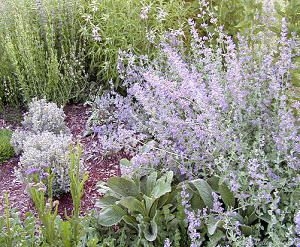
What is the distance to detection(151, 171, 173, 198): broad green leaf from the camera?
9.92 feet

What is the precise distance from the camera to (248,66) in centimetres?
369

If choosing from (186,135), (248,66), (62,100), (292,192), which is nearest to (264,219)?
(292,192)

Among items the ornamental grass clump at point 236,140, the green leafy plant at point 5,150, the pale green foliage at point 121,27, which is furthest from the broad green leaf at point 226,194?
the green leafy plant at point 5,150

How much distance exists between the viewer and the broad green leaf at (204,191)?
3.01m

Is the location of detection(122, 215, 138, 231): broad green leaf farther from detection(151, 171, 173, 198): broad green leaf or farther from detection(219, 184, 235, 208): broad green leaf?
detection(219, 184, 235, 208): broad green leaf

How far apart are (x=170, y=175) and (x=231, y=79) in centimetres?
68

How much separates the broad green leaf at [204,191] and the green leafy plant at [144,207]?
5.6 inches

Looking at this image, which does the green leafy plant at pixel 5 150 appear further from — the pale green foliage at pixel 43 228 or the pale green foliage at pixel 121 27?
the pale green foliage at pixel 43 228

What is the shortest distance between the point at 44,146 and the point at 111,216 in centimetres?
93

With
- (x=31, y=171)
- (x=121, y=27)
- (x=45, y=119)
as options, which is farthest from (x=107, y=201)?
(x=121, y=27)

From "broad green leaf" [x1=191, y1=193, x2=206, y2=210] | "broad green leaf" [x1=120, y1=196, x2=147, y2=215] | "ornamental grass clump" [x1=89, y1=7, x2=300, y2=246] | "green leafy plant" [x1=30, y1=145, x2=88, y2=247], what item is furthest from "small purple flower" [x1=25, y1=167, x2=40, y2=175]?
"broad green leaf" [x1=191, y1=193, x2=206, y2=210]

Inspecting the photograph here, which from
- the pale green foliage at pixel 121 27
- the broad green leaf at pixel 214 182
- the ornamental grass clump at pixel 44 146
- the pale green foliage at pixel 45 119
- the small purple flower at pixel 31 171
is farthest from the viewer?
the pale green foliage at pixel 121 27

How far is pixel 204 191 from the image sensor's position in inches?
119

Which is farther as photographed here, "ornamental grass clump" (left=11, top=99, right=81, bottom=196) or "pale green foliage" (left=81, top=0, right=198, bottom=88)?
"pale green foliage" (left=81, top=0, right=198, bottom=88)
